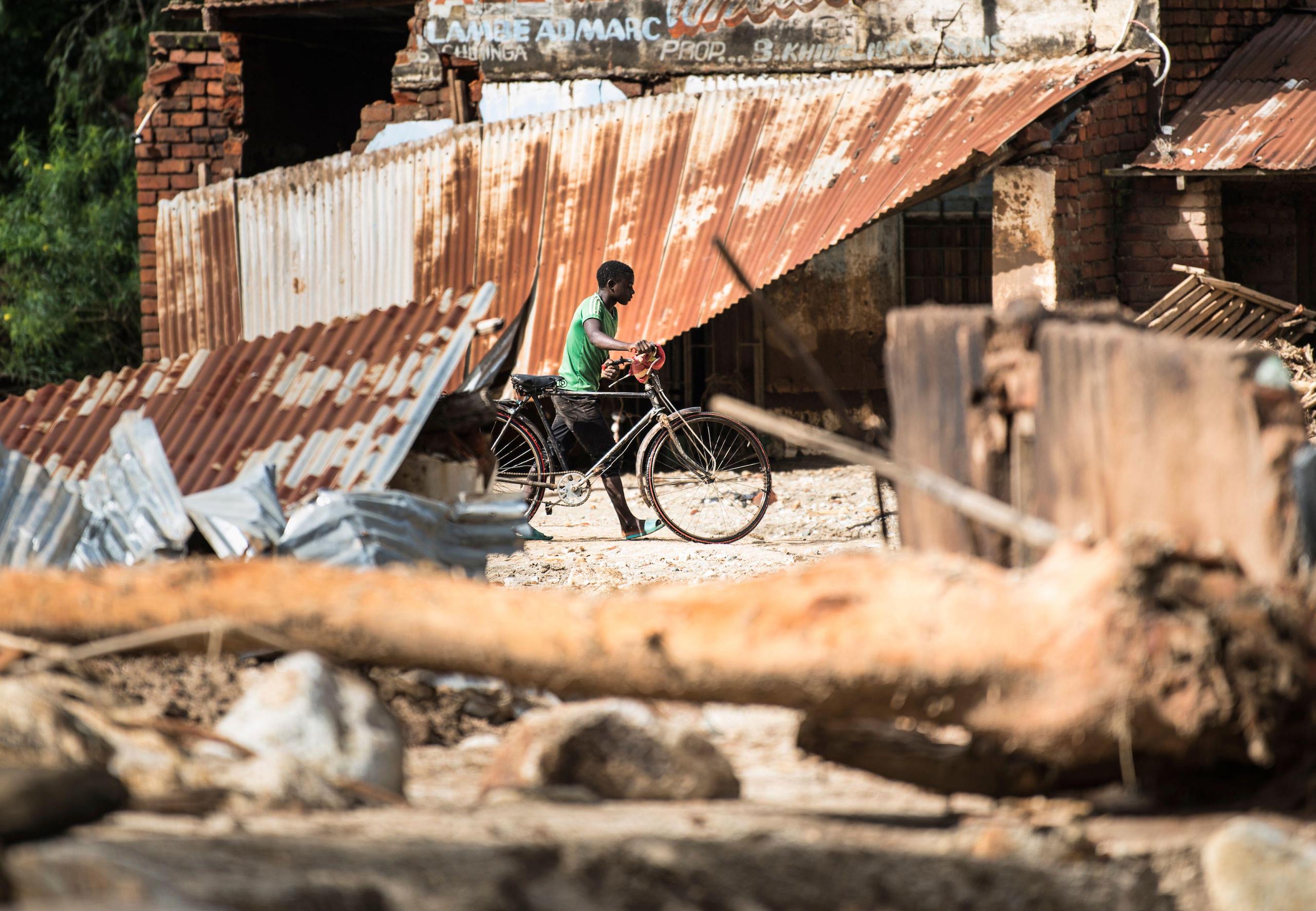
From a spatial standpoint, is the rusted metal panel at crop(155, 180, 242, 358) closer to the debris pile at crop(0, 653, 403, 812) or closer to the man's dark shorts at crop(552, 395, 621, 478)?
the man's dark shorts at crop(552, 395, 621, 478)

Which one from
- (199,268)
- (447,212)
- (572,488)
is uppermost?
(447,212)

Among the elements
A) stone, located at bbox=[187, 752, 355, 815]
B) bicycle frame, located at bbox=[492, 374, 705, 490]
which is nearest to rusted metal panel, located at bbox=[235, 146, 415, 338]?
bicycle frame, located at bbox=[492, 374, 705, 490]

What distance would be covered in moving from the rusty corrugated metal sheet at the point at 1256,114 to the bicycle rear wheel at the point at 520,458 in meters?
4.58

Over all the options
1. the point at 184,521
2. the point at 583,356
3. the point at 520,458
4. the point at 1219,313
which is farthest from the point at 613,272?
the point at 1219,313

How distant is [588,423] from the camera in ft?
26.7

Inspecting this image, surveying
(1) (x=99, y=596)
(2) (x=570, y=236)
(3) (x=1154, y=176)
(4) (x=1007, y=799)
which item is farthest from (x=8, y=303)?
(4) (x=1007, y=799)

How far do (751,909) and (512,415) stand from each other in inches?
227

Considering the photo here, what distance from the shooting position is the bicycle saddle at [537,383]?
830 centimetres

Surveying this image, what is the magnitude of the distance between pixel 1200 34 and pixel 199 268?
738cm

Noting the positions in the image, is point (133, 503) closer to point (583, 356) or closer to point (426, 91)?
point (583, 356)

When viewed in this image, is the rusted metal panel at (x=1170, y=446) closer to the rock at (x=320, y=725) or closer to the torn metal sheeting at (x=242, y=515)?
the rock at (x=320, y=725)

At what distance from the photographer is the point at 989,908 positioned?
2893 millimetres

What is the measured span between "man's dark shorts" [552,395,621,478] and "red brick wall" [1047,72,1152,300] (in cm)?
320

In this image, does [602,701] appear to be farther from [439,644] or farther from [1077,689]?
[1077,689]
